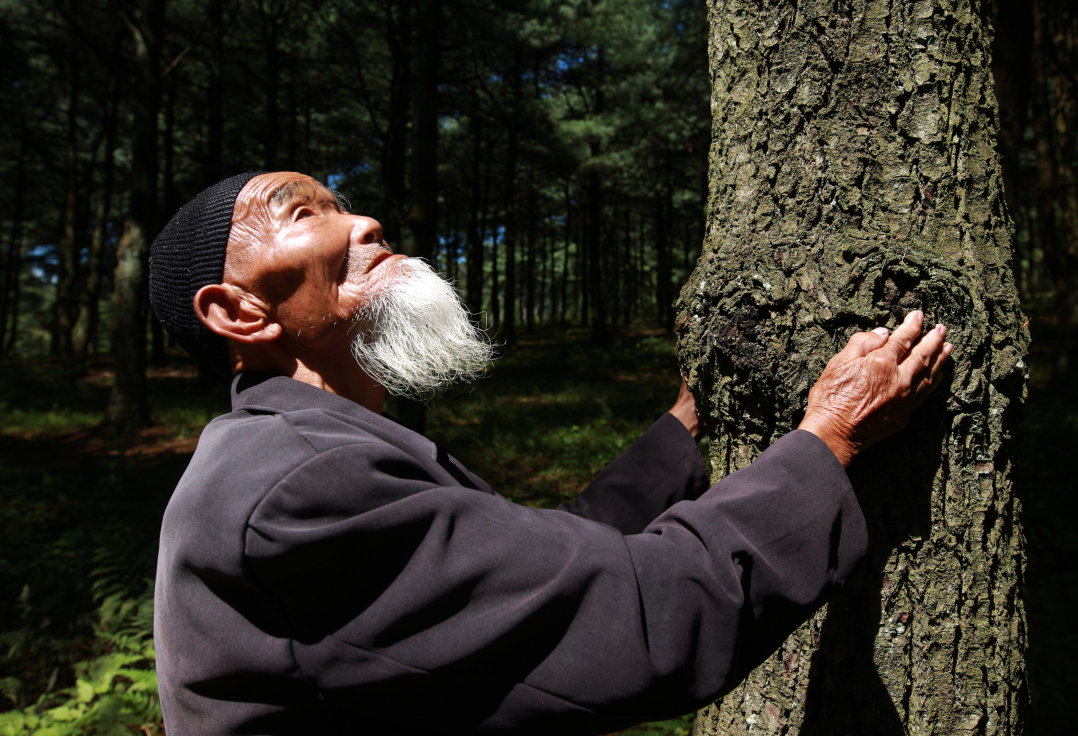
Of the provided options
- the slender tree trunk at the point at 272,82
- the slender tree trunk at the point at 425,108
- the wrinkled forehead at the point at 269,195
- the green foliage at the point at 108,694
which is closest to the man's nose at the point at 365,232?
the wrinkled forehead at the point at 269,195

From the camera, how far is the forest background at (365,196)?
428 centimetres

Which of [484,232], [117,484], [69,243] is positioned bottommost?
[117,484]

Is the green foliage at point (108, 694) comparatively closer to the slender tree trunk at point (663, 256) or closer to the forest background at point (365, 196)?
the forest background at point (365, 196)

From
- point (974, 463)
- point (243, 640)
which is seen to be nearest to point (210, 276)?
point (243, 640)

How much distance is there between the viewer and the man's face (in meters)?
1.35

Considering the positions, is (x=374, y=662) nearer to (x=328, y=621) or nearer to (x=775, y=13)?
(x=328, y=621)

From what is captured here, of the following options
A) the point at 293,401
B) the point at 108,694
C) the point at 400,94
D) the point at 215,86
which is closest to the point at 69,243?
Result: the point at 215,86

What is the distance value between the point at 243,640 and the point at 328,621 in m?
0.16

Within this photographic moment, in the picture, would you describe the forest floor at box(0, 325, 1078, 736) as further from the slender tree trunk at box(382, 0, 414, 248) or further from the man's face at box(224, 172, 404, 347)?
the slender tree trunk at box(382, 0, 414, 248)

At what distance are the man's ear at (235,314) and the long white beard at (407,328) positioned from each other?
198 millimetres

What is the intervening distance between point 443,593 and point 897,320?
1077 mm

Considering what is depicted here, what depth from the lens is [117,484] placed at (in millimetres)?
6855

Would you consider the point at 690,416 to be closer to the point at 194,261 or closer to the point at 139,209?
the point at 194,261

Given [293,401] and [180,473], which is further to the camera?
[180,473]
